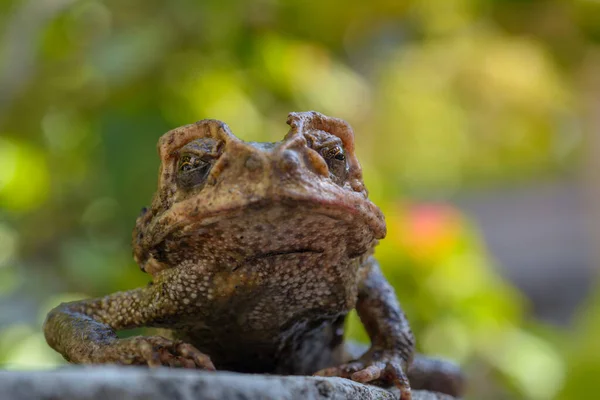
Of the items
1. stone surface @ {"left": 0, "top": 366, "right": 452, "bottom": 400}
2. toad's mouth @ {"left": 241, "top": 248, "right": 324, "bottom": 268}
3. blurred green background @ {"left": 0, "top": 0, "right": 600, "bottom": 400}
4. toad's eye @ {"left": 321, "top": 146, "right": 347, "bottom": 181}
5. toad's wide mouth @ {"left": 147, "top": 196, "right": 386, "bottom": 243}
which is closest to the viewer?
stone surface @ {"left": 0, "top": 366, "right": 452, "bottom": 400}

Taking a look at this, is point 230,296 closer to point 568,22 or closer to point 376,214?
point 376,214

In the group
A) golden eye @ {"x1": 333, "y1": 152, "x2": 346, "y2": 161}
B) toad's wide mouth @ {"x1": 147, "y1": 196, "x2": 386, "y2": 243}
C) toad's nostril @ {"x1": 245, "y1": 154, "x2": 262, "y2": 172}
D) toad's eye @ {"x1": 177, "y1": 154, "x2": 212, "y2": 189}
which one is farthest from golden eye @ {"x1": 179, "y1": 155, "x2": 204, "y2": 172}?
golden eye @ {"x1": 333, "y1": 152, "x2": 346, "y2": 161}

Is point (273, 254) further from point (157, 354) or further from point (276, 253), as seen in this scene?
point (157, 354)

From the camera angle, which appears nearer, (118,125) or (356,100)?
(118,125)

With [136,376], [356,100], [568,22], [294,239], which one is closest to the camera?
[136,376]

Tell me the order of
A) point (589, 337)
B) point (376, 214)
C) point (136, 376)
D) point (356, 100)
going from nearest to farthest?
1. point (136, 376)
2. point (376, 214)
3. point (589, 337)
4. point (356, 100)

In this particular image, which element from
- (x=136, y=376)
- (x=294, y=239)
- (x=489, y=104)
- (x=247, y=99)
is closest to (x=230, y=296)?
(x=294, y=239)

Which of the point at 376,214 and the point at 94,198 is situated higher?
the point at 94,198

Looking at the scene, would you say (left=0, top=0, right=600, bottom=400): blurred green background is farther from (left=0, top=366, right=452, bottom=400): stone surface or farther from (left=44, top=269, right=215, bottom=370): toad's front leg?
(left=0, top=366, right=452, bottom=400): stone surface
